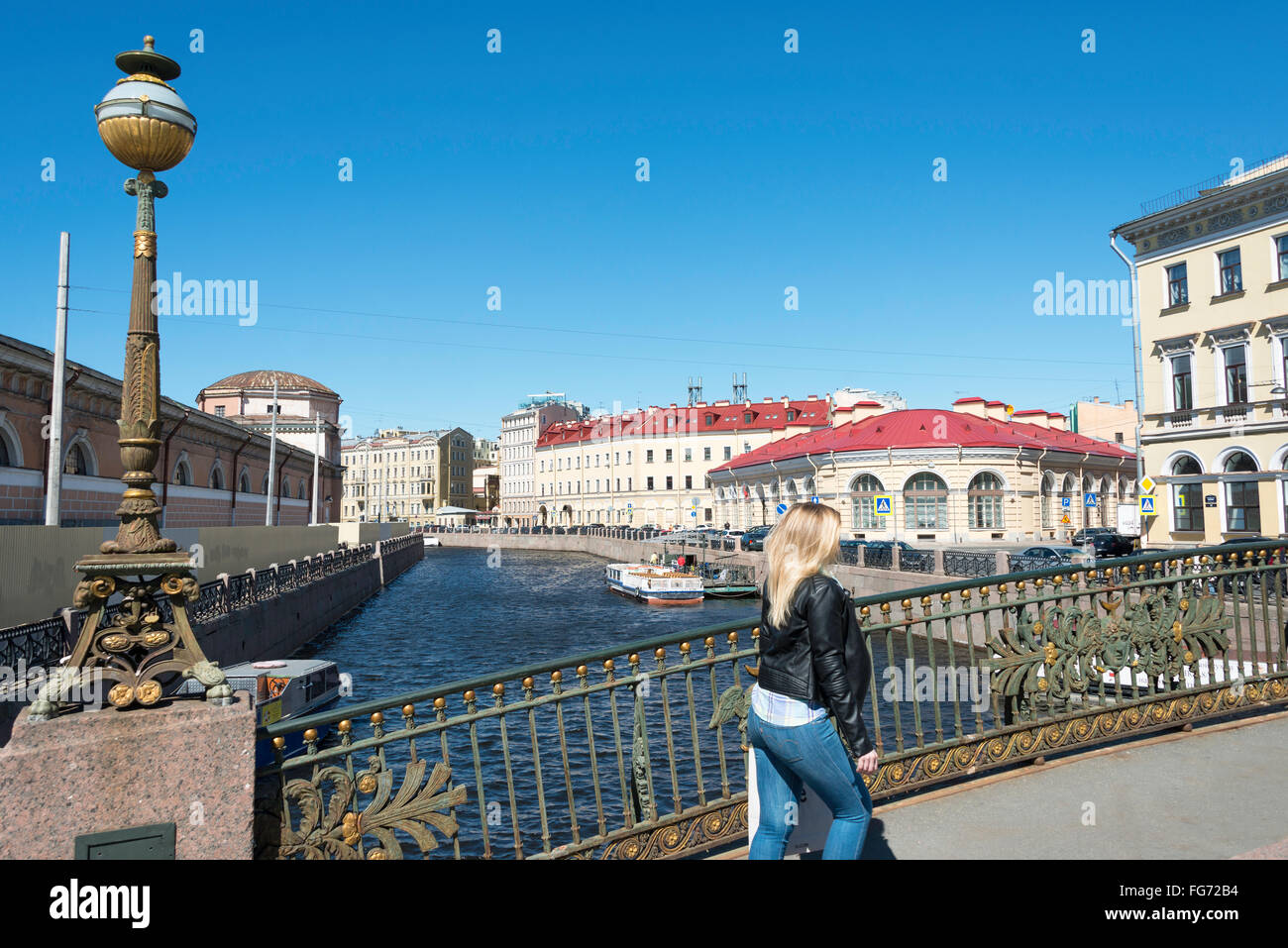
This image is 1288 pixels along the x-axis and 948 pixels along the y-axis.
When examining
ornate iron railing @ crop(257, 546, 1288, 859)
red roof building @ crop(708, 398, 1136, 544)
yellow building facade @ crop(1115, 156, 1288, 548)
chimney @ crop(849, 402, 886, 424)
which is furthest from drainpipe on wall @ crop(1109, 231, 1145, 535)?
ornate iron railing @ crop(257, 546, 1288, 859)

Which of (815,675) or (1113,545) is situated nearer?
(815,675)

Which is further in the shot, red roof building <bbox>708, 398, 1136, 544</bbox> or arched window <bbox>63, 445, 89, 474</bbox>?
red roof building <bbox>708, 398, 1136, 544</bbox>

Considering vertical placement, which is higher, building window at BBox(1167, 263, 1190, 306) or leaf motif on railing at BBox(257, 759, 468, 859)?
building window at BBox(1167, 263, 1190, 306)

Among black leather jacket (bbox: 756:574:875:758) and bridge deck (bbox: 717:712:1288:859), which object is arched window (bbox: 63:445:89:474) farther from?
black leather jacket (bbox: 756:574:875:758)

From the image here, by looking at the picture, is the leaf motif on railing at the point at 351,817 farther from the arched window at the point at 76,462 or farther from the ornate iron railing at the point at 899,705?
the arched window at the point at 76,462

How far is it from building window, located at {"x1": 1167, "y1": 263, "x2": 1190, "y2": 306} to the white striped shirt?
32498 millimetres

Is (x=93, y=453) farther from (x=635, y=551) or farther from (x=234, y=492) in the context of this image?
(x=635, y=551)

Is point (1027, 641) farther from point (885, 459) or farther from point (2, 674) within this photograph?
point (885, 459)

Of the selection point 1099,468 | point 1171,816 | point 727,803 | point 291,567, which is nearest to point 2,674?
point 727,803

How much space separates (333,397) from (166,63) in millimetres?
70875

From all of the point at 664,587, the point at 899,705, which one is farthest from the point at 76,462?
the point at 664,587

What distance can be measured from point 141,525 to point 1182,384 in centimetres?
3374

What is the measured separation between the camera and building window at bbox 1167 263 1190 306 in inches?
1155

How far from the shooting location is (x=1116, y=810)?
13.8ft
